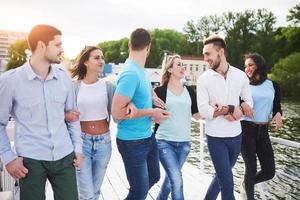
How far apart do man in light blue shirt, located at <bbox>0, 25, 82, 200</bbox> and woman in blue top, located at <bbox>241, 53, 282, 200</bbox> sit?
2204 mm

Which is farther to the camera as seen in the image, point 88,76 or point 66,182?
point 88,76

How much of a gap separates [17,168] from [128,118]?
94 centimetres

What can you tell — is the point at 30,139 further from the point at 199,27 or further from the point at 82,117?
the point at 199,27

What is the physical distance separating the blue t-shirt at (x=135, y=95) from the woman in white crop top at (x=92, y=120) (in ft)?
1.12

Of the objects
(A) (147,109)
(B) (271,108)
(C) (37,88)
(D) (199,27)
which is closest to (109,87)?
(A) (147,109)

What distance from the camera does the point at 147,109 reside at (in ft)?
10.7

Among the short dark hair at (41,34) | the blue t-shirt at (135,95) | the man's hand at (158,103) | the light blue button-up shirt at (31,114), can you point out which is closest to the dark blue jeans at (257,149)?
the man's hand at (158,103)

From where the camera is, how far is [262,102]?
436 centimetres

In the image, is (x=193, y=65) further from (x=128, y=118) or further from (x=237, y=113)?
(x=128, y=118)

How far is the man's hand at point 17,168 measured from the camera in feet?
9.08

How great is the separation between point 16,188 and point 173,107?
1.81 meters

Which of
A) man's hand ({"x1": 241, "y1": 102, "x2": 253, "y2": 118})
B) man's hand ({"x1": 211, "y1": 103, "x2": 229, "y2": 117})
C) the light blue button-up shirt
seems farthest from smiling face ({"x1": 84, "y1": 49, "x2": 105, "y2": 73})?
man's hand ({"x1": 241, "y1": 102, "x2": 253, "y2": 118})

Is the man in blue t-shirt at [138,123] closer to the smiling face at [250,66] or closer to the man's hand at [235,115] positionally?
the man's hand at [235,115]

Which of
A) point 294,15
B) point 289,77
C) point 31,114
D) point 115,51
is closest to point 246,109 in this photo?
point 31,114
